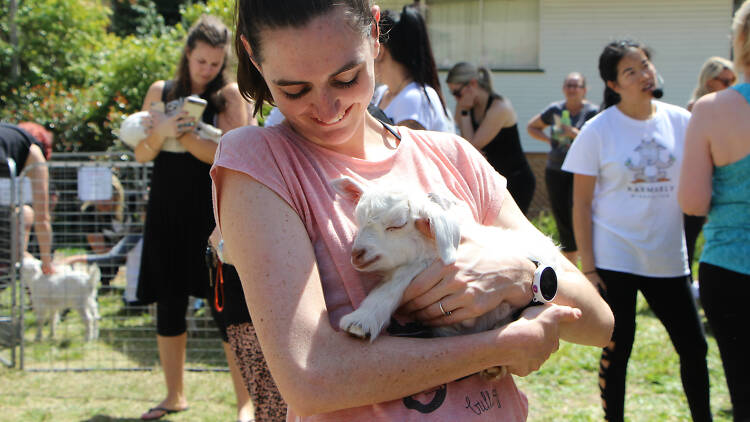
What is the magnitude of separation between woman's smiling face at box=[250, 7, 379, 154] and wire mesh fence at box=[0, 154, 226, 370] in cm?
472

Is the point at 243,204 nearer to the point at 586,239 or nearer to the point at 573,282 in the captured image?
the point at 573,282

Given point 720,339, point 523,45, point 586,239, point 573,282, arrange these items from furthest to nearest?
point 523,45 → point 586,239 → point 720,339 → point 573,282

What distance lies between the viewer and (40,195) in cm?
620

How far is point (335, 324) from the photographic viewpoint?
1.58 meters

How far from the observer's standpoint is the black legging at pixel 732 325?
317 cm

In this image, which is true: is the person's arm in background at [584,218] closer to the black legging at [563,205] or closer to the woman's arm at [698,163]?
the woman's arm at [698,163]

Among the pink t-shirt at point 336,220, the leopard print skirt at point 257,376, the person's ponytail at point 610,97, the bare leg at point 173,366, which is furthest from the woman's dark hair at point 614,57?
the bare leg at point 173,366

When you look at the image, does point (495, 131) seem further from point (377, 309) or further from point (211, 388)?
point (377, 309)

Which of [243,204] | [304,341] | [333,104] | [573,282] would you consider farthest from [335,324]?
[573,282]

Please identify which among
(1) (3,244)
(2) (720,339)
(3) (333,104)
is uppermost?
(3) (333,104)

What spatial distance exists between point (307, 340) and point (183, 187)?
3616 millimetres

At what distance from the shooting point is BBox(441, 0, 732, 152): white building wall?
596 inches

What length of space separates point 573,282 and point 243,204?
3.15 ft

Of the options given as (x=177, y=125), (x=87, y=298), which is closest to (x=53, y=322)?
(x=87, y=298)
